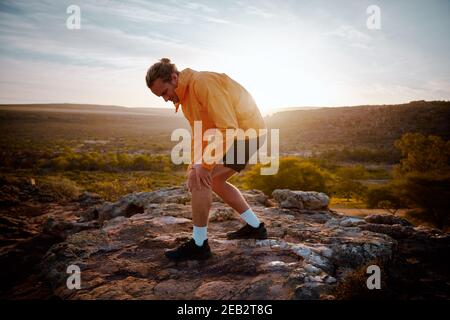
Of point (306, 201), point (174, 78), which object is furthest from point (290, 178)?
point (174, 78)

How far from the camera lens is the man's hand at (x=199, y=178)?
2957 mm

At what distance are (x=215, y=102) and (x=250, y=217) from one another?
152 centimetres

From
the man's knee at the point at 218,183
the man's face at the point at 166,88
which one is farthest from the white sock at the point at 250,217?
the man's face at the point at 166,88

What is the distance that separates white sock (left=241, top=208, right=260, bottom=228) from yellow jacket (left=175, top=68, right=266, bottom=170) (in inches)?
39.3

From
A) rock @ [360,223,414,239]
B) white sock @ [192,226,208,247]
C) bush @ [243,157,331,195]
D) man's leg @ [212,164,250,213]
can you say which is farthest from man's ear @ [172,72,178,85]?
bush @ [243,157,331,195]

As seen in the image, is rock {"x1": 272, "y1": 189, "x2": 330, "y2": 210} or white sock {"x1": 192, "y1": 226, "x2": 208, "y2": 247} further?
rock {"x1": 272, "y1": 189, "x2": 330, "y2": 210}

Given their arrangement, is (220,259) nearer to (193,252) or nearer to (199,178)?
(193,252)

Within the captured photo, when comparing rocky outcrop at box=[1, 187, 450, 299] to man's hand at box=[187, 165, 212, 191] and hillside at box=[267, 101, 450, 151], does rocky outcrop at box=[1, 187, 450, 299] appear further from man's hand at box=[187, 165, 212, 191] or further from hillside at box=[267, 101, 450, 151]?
hillside at box=[267, 101, 450, 151]

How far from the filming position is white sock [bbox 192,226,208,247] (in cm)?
333

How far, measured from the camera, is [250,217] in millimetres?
3766

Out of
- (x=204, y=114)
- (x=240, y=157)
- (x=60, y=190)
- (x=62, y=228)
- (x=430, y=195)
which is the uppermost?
(x=204, y=114)

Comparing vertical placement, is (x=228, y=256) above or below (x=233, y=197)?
below

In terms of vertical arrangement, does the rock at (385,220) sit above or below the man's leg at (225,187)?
below

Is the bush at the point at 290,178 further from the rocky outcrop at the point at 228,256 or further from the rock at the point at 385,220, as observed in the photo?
the rocky outcrop at the point at 228,256
